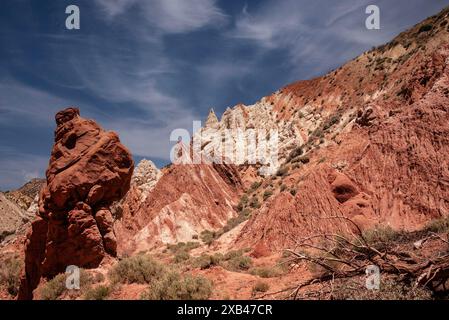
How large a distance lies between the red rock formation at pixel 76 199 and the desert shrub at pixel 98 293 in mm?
2823

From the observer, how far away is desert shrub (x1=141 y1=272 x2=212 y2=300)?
26.6 ft

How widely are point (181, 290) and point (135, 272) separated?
2.91 metres

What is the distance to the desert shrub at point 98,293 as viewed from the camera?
9.53 metres

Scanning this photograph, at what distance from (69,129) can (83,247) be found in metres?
4.37

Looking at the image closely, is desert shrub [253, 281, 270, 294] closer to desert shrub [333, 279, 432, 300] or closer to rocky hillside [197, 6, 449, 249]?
desert shrub [333, 279, 432, 300]

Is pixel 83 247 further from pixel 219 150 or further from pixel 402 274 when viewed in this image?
pixel 219 150

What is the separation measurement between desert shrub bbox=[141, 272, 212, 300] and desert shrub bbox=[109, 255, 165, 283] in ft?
6.60

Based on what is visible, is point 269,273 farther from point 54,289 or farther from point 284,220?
point 284,220

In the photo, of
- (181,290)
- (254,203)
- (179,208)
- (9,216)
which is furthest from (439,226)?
(9,216)

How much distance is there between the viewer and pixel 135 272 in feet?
34.9

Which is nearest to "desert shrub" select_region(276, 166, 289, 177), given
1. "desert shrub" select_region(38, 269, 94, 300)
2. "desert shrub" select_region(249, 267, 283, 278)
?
"desert shrub" select_region(249, 267, 283, 278)

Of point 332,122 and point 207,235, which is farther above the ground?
point 332,122

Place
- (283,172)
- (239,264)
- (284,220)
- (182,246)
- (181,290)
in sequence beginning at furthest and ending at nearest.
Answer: (283,172) < (182,246) < (284,220) < (239,264) < (181,290)
